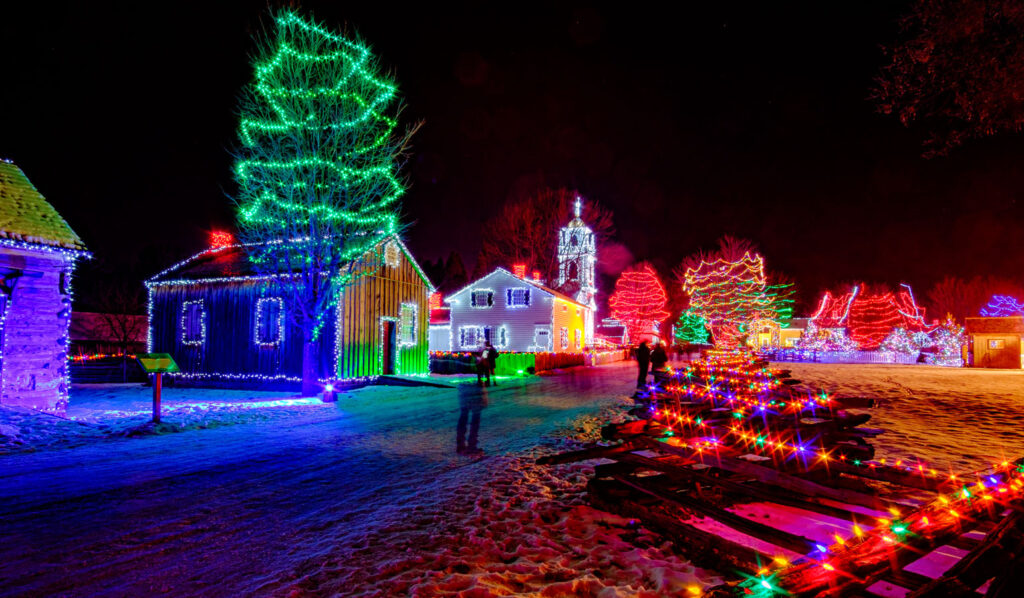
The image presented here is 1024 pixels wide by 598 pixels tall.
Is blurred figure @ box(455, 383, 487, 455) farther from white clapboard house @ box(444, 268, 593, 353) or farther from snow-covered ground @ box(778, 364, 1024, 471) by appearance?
white clapboard house @ box(444, 268, 593, 353)

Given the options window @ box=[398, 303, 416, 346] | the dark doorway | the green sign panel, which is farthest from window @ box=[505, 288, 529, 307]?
the green sign panel

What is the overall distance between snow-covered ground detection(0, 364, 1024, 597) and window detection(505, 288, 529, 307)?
28.2m

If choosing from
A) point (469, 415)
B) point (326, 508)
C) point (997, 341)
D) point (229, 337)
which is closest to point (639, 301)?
point (997, 341)

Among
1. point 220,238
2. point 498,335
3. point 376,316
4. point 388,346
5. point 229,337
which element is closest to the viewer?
point 229,337

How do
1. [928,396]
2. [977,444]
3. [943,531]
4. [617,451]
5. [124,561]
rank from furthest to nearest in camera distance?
[928,396]
[977,444]
[617,451]
[124,561]
[943,531]

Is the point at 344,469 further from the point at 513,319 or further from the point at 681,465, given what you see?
the point at 513,319

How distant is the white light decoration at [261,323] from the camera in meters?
20.4

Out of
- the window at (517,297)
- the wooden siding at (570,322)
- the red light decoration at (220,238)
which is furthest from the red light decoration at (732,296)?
the red light decoration at (220,238)

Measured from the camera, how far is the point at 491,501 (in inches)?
233

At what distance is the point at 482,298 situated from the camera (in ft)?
137

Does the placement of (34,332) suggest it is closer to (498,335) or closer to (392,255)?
(392,255)

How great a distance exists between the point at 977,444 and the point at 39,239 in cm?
1993

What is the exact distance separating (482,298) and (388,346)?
18769mm

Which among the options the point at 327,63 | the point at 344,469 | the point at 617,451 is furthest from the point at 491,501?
the point at 327,63
